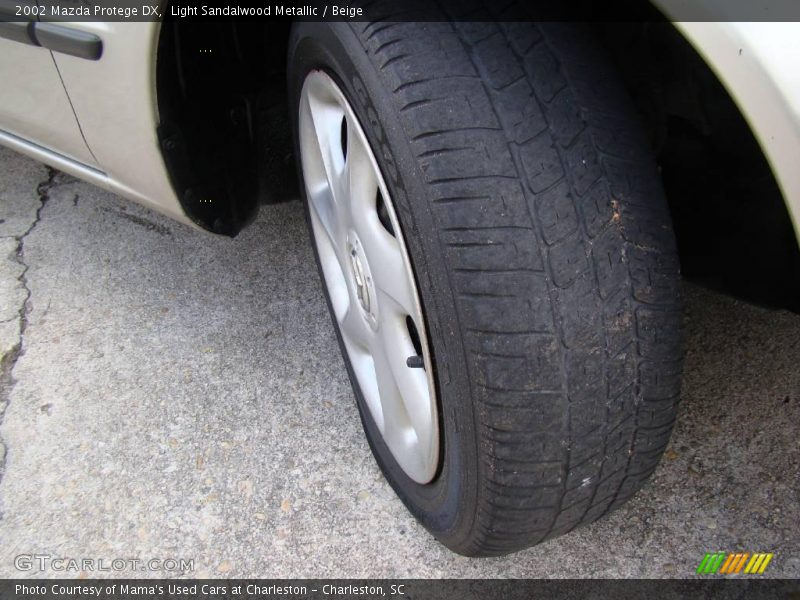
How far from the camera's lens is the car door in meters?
1.50

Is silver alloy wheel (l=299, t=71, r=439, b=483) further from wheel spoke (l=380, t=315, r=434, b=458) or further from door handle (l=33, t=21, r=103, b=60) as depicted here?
door handle (l=33, t=21, r=103, b=60)

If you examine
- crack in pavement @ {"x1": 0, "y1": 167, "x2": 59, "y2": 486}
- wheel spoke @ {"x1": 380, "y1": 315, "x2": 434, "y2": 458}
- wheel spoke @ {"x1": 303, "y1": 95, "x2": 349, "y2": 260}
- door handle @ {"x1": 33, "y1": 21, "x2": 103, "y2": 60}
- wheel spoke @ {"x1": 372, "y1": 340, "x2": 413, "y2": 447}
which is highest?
door handle @ {"x1": 33, "y1": 21, "x2": 103, "y2": 60}

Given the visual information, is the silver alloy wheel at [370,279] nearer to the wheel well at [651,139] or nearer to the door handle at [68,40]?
the wheel well at [651,139]

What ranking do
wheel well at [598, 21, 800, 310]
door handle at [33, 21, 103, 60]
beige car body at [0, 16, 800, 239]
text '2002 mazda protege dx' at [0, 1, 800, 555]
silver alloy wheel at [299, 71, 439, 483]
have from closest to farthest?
beige car body at [0, 16, 800, 239] < text '2002 mazda protege dx' at [0, 1, 800, 555] < wheel well at [598, 21, 800, 310] < silver alloy wheel at [299, 71, 439, 483] < door handle at [33, 21, 103, 60]

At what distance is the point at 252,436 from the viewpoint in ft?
5.54

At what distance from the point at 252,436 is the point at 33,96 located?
2.76 ft

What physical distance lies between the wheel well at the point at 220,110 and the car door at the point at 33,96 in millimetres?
250

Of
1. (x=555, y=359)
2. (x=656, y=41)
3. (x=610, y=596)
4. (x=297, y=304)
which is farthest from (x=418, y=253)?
(x=297, y=304)

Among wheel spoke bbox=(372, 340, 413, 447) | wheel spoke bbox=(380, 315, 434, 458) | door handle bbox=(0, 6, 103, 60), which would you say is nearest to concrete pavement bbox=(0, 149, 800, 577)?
wheel spoke bbox=(372, 340, 413, 447)

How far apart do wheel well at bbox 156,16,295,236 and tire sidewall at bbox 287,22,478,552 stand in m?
0.23

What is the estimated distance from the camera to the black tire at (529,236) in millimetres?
940

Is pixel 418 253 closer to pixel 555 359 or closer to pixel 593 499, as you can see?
pixel 555 359

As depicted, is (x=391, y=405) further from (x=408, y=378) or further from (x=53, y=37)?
(x=53, y=37)

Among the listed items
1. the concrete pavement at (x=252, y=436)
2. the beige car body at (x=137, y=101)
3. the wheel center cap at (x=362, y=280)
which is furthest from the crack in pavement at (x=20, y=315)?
the wheel center cap at (x=362, y=280)
